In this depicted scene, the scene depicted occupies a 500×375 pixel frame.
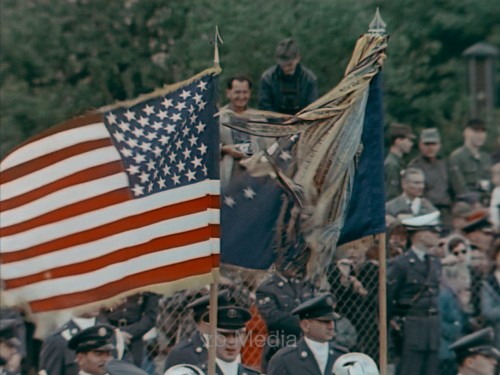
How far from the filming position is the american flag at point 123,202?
1243 centimetres

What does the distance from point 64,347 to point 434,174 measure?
4.15 metres

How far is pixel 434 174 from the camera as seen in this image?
58.1 ft

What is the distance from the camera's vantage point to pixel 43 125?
2020 cm

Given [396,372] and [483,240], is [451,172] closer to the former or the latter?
[483,240]

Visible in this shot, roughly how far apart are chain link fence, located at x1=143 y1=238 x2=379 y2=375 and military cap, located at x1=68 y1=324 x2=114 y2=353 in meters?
1.46

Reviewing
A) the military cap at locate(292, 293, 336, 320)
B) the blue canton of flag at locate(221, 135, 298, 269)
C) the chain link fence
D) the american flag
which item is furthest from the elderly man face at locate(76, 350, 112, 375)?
the chain link fence

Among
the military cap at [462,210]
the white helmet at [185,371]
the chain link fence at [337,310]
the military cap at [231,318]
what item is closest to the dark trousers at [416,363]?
the chain link fence at [337,310]

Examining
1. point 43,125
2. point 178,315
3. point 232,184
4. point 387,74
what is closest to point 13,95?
point 43,125

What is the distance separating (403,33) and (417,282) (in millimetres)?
4837

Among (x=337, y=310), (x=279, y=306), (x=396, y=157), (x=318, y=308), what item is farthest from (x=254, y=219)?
(x=396, y=157)

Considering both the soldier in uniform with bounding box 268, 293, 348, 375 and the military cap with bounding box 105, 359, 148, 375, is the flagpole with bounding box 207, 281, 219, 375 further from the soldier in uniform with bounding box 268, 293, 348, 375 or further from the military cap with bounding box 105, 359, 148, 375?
the soldier in uniform with bounding box 268, 293, 348, 375

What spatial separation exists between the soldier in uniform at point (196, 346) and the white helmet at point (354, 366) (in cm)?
122

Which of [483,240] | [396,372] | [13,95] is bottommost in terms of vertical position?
[396,372]

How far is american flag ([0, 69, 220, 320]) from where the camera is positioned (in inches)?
489
